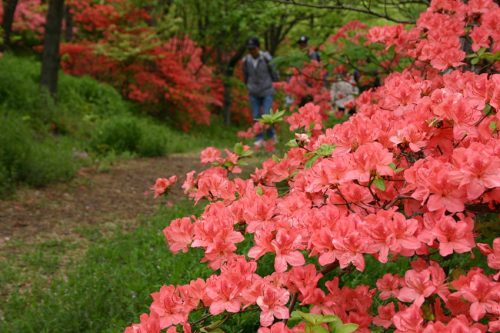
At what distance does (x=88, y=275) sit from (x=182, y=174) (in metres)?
4.19

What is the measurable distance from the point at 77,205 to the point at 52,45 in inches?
178

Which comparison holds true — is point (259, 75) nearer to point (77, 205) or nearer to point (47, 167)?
point (47, 167)

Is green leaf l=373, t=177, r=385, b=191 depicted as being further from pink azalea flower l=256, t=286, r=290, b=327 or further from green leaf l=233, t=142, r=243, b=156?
green leaf l=233, t=142, r=243, b=156

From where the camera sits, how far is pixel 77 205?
5777mm

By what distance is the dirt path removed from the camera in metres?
4.88

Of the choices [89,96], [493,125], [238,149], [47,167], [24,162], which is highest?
[493,125]

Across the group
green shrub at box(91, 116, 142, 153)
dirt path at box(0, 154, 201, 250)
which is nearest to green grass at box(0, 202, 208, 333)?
dirt path at box(0, 154, 201, 250)

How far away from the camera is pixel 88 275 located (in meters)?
3.65

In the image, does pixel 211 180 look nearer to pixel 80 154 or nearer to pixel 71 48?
pixel 80 154

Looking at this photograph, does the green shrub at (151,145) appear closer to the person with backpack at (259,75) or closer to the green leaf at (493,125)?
the person with backpack at (259,75)

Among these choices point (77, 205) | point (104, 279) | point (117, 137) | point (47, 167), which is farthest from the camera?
point (117, 137)

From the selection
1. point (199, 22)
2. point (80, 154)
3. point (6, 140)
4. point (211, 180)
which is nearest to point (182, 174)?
point (80, 154)

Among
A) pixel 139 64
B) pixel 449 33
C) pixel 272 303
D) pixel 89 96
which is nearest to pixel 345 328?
pixel 272 303

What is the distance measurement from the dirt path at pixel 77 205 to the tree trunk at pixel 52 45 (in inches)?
106
